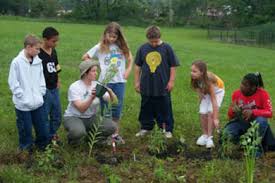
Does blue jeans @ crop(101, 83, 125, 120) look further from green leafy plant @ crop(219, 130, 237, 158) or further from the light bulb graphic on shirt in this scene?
green leafy plant @ crop(219, 130, 237, 158)

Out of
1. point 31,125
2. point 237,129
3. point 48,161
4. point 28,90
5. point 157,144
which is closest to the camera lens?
point 48,161

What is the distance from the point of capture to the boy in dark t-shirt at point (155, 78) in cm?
718

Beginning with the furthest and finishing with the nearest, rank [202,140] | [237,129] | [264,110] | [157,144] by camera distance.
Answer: [202,140], [237,129], [264,110], [157,144]

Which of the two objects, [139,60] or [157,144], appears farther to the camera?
[139,60]

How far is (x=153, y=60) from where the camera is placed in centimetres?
721

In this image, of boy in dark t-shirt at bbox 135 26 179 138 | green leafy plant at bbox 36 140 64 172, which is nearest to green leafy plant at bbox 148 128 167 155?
boy in dark t-shirt at bbox 135 26 179 138

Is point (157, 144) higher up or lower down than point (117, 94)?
lower down

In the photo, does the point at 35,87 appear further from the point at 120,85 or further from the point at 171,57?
the point at 171,57

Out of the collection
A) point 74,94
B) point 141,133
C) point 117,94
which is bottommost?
point 141,133

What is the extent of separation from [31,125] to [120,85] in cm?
138

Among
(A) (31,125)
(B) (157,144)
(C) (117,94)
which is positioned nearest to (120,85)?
(C) (117,94)

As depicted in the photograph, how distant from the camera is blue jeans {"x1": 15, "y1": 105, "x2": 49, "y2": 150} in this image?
239 inches

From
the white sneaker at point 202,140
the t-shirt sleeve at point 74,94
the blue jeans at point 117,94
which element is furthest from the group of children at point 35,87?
the white sneaker at point 202,140

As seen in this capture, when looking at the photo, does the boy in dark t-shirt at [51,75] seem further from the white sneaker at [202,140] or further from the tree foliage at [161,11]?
the tree foliage at [161,11]
